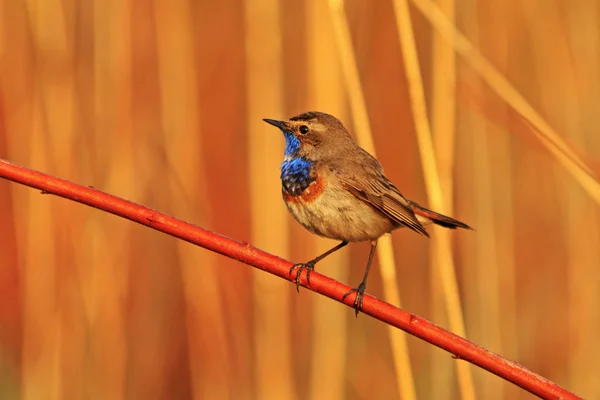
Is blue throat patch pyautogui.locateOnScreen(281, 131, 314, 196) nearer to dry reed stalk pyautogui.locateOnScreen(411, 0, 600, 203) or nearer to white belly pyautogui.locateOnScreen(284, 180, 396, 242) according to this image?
white belly pyautogui.locateOnScreen(284, 180, 396, 242)

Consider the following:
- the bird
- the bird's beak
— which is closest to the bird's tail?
the bird

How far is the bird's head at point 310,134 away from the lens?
9.93 feet

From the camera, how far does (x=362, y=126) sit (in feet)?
8.85

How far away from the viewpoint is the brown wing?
289 centimetres

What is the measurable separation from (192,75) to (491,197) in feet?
4.29

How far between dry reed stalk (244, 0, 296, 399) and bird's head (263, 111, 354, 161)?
0.62ft

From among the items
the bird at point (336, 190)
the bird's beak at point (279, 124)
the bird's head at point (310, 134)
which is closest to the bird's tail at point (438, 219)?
the bird at point (336, 190)

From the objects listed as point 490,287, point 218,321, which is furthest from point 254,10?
point 490,287

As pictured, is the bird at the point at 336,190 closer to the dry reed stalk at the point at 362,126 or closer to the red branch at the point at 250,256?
the dry reed stalk at the point at 362,126

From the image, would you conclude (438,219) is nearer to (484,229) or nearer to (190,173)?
(484,229)

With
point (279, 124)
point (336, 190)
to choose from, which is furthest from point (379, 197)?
point (279, 124)

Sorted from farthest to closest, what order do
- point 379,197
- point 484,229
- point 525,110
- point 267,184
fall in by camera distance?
1. point 484,229
2. point 267,184
3. point 379,197
4. point 525,110

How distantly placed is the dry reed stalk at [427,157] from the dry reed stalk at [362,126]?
6.0 inches

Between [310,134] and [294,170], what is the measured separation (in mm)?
189
